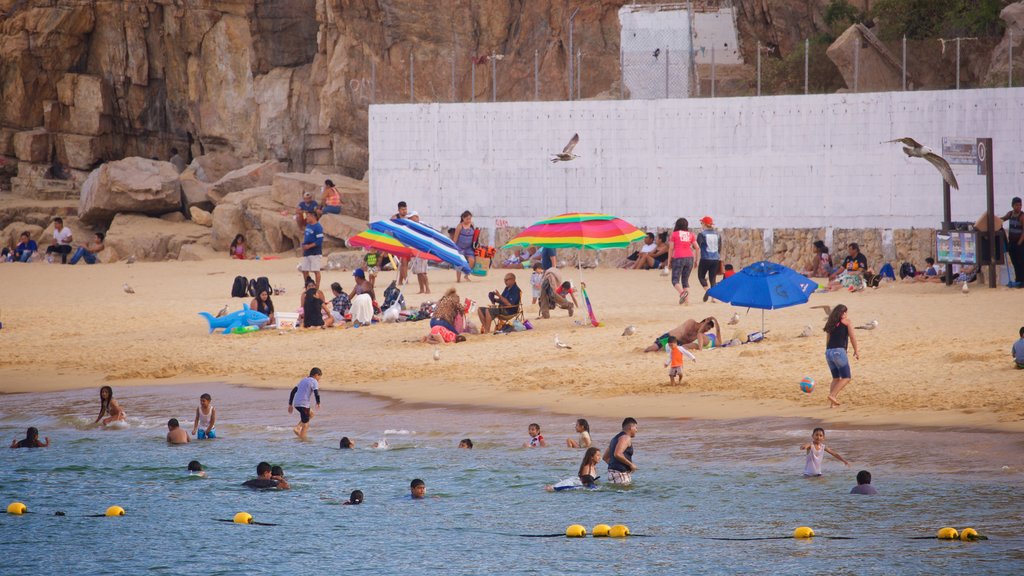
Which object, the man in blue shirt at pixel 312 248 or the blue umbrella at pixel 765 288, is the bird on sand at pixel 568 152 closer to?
the man in blue shirt at pixel 312 248

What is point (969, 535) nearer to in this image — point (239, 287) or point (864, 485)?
point (864, 485)

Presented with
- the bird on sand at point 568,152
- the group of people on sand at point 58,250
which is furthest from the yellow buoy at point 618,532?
the group of people on sand at point 58,250

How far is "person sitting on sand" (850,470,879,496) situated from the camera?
12891 millimetres

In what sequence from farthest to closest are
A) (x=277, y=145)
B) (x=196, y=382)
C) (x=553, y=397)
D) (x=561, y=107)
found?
(x=277, y=145) < (x=561, y=107) < (x=196, y=382) < (x=553, y=397)

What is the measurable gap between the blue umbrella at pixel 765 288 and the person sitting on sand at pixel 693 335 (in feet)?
2.23

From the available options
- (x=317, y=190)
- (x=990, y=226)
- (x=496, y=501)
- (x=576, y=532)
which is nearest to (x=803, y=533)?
(x=576, y=532)

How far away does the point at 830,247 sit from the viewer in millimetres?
30672

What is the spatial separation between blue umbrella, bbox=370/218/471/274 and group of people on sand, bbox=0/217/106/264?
18.0m

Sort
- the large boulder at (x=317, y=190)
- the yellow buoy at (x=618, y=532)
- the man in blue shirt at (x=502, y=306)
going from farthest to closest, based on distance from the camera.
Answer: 1. the large boulder at (x=317, y=190)
2. the man in blue shirt at (x=502, y=306)
3. the yellow buoy at (x=618, y=532)

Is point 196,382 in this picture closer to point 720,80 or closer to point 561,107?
point 561,107

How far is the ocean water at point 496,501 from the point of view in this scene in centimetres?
1202

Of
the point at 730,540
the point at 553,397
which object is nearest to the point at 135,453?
the point at 553,397

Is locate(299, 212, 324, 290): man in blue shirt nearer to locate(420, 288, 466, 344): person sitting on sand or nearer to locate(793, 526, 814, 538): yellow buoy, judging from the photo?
locate(420, 288, 466, 344): person sitting on sand

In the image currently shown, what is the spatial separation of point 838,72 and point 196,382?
23171 millimetres
